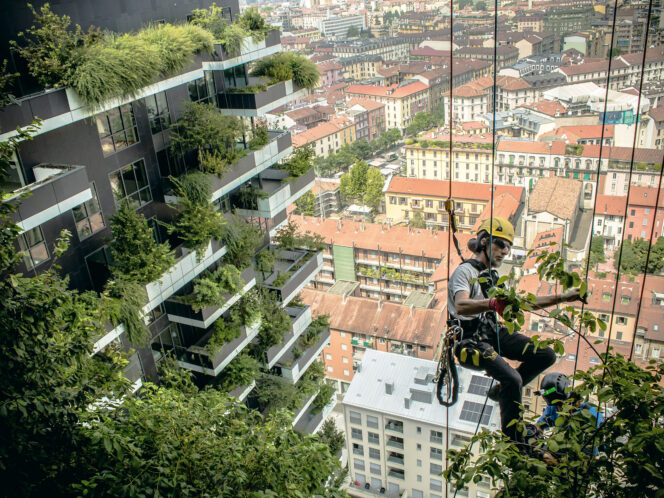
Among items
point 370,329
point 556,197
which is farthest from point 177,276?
point 556,197

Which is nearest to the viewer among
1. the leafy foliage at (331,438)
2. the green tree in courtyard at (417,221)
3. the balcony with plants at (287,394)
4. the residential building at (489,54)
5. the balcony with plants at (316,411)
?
the balcony with plants at (287,394)

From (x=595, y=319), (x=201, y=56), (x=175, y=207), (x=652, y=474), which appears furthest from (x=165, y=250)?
(x=652, y=474)

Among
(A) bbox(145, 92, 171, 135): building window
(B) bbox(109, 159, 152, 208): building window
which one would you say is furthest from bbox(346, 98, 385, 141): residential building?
(B) bbox(109, 159, 152, 208): building window

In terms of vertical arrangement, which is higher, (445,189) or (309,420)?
(309,420)

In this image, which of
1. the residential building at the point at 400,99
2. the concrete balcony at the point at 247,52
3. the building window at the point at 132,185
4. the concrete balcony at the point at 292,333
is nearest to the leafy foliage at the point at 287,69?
the concrete balcony at the point at 247,52

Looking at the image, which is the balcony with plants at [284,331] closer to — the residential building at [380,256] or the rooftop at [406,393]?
the rooftop at [406,393]

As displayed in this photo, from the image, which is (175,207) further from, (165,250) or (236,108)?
(236,108)

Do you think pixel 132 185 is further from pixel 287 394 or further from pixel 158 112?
pixel 287 394
